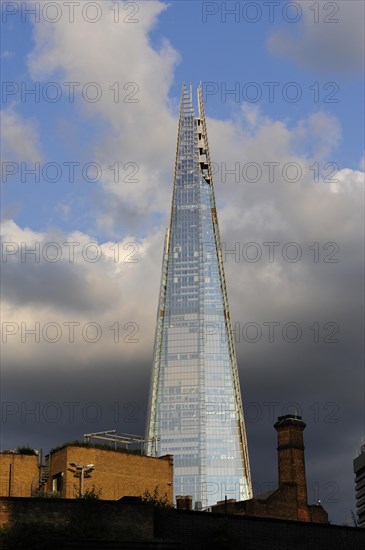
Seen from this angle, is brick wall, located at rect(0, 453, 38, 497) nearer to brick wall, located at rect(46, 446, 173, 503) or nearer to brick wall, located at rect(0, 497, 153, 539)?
brick wall, located at rect(46, 446, 173, 503)

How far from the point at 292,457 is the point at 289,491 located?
292 centimetres

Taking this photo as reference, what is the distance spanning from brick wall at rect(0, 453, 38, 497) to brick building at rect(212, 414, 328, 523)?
55.5ft

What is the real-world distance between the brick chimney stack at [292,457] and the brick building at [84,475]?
10.4 metres

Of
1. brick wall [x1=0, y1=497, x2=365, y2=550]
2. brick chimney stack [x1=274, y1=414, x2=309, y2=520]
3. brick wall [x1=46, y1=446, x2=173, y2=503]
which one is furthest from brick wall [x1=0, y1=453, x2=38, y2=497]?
brick wall [x1=0, y1=497, x2=365, y2=550]

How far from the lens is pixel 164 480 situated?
75438mm

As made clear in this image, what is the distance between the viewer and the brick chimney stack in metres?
78.2

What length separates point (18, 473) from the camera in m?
68.8

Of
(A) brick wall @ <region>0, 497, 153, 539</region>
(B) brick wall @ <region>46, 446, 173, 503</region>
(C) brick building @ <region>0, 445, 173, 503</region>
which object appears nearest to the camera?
(A) brick wall @ <region>0, 497, 153, 539</region>

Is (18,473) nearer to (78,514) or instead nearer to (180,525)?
(180,525)

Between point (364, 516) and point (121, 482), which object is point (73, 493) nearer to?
point (121, 482)

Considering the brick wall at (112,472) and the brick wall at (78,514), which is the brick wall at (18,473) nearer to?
the brick wall at (112,472)

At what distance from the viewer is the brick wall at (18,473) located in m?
67.8

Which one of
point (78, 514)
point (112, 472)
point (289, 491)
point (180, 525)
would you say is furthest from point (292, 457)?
point (78, 514)

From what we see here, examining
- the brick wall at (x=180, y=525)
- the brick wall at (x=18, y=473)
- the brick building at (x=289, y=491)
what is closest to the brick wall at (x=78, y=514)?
the brick wall at (x=180, y=525)
